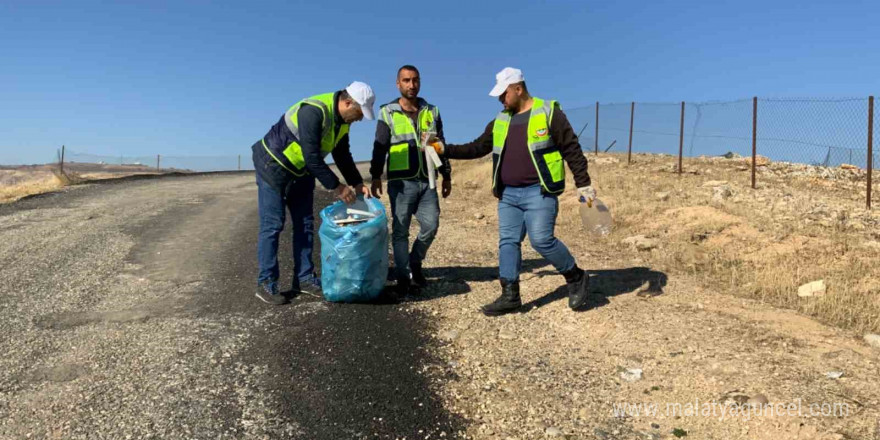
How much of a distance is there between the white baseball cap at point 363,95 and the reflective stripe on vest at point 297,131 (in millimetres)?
186

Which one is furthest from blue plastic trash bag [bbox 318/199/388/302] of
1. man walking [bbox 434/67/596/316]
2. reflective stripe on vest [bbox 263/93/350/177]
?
man walking [bbox 434/67/596/316]

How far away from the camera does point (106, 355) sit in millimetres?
3338

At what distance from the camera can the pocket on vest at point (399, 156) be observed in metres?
4.33

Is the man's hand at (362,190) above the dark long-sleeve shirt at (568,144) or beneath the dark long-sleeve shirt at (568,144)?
beneath

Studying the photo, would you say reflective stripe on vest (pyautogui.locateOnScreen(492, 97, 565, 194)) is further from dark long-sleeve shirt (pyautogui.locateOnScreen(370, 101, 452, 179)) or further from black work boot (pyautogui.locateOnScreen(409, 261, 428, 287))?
black work boot (pyautogui.locateOnScreen(409, 261, 428, 287))

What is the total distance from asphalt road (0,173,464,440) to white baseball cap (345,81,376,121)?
1.46 meters

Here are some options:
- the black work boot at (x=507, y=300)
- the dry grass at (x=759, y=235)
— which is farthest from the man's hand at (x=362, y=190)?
the dry grass at (x=759, y=235)

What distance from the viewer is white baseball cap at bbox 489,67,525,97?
3863 millimetres

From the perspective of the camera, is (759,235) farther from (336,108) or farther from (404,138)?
(336,108)

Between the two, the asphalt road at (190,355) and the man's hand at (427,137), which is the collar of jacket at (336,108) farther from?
the asphalt road at (190,355)

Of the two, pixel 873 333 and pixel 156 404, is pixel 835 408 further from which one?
pixel 156 404

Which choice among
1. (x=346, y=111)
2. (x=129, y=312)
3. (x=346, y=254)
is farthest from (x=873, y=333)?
(x=129, y=312)

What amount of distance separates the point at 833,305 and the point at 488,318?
2.47m

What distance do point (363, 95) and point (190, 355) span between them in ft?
6.56
